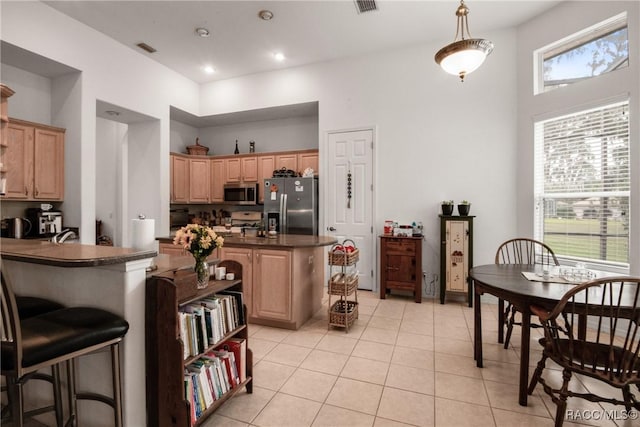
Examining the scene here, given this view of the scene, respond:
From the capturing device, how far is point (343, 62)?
4.78 meters

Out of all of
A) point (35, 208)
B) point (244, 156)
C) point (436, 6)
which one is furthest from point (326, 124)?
point (35, 208)

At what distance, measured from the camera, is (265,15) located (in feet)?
12.0

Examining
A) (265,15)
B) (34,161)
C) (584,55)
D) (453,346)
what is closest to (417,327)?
(453,346)

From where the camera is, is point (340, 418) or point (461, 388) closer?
point (340, 418)

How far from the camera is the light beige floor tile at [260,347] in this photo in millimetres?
2635

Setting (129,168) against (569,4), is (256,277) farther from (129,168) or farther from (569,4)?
(569,4)

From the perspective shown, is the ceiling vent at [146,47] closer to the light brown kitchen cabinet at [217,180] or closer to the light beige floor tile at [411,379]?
the light brown kitchen cabinet at [217,180]

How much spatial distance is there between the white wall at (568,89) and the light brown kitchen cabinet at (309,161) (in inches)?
115

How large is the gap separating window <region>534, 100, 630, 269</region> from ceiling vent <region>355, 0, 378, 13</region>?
8.30 ft

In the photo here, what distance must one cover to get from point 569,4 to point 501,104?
1181mm

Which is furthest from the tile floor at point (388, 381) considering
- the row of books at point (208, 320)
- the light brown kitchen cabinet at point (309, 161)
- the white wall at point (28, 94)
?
the white wall at point (28, 94)

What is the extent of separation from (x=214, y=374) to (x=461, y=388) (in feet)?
5.64

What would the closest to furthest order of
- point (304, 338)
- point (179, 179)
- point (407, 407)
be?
point (407, 407), point (304, 338), point (179, 179)

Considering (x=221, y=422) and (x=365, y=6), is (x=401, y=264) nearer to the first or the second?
(x=221, y=422)
